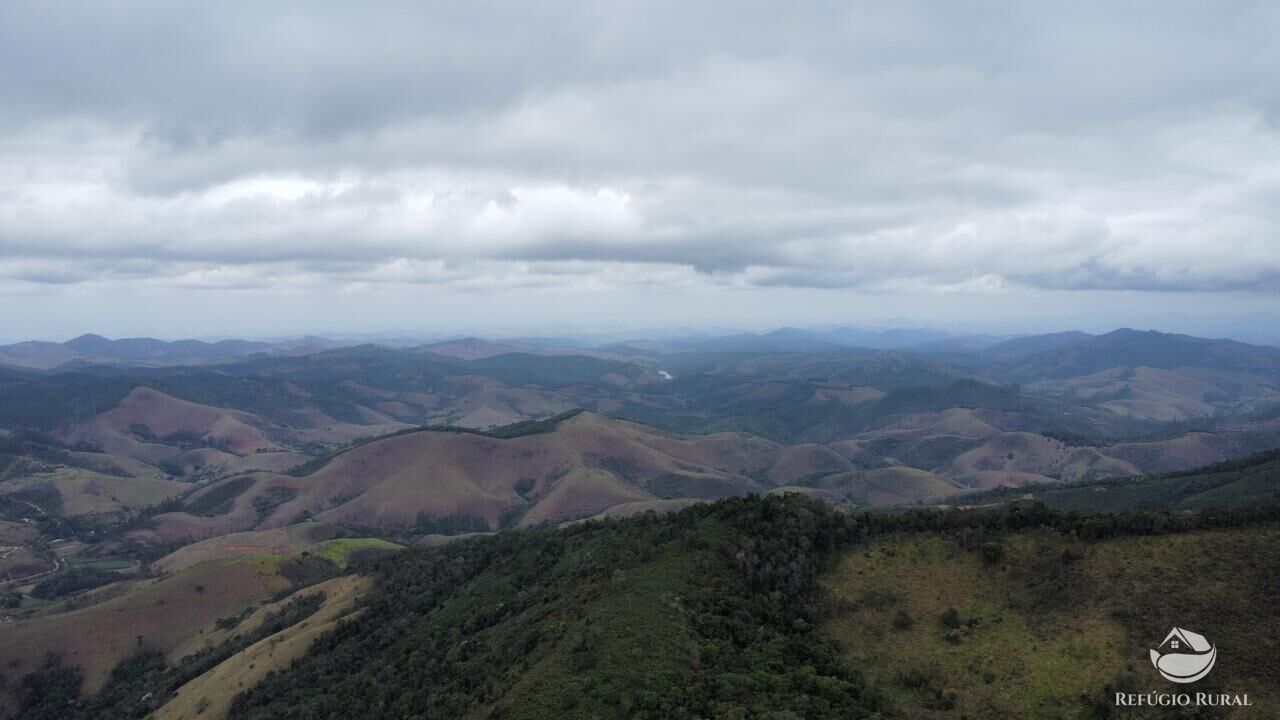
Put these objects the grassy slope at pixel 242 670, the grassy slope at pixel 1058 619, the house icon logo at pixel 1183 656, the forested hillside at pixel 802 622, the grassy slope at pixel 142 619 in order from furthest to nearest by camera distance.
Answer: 1. the grassy slope at pixel 142 619
2. the grassy slope at pixel 242 670
3. the forested hillside at pixel 802 622
4. the grassy slope at pixel 1058 619
5. the house icon logo at pixel 1183 656

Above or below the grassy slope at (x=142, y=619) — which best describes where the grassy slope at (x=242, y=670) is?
above

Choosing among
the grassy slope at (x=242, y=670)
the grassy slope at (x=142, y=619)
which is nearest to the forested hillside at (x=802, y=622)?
the grassy slope at (x=242, y=670)

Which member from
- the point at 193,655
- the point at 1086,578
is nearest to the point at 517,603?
the point at 1086,578

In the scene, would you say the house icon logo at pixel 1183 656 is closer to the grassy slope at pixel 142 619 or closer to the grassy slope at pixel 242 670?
the grassy slope at pixel 242 670

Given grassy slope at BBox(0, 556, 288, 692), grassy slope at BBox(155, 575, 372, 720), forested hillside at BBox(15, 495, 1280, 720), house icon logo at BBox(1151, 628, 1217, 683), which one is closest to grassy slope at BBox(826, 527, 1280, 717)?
forested hillside at BBox(15, 495, 1280, 720)

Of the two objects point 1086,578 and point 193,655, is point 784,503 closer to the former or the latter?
point 1086,578

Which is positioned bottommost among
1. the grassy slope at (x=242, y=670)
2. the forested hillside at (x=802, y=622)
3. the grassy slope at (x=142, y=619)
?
the grassy slope at (x=142, y=619)

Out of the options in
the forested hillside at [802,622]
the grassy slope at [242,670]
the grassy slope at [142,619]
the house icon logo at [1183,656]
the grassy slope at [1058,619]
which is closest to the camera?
the house icon logo at [1183,656]

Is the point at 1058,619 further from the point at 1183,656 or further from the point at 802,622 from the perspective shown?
the point at 802,622
